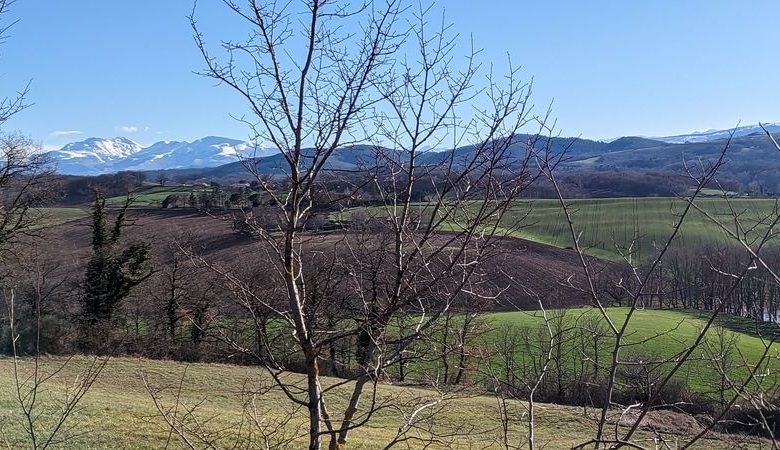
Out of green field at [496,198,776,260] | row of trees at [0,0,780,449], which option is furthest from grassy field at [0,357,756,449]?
green field at [496,198,776,260]

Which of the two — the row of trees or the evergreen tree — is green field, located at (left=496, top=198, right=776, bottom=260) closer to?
the evergreen tree

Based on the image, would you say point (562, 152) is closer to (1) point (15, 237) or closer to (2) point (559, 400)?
(2) point (559, 400)

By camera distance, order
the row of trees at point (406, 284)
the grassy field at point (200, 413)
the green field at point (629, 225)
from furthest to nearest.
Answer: the green field at point (629, 225)
the grassy field at point (200, 413)
the row of trees at point (406, 284)

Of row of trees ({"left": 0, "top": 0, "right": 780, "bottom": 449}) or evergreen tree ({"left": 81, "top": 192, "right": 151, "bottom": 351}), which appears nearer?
row of trees ({"left": 0, "top": 0, "right": 780, "bottom": 449})

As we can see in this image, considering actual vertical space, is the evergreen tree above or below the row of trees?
below

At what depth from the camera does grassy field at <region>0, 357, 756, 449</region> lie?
32.2ft

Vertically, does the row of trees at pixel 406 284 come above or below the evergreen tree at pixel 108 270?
above

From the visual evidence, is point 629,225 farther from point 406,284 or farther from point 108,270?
point 406,284

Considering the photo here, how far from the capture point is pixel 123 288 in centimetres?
3281

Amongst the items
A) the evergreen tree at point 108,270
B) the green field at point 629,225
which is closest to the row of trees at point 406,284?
the evergreen tree at point 108,270

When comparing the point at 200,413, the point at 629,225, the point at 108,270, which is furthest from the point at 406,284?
the point at 629,225

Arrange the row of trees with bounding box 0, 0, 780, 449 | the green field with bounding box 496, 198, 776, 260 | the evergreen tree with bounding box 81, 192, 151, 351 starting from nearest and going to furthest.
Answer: the row of trees with bounding box 0, 0, 780, 449, the evergreen tree with bounding box 81, 192, 151, 351, the green field with bounding box 496, 198, 776, 260

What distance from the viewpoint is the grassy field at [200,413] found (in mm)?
9805

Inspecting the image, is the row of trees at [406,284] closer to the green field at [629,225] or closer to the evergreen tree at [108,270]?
the evergreen tree at [108,270]
